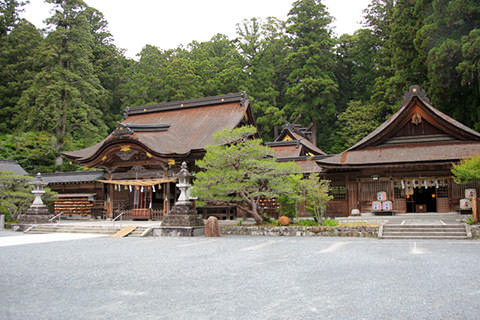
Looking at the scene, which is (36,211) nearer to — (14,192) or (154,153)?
(14,192)

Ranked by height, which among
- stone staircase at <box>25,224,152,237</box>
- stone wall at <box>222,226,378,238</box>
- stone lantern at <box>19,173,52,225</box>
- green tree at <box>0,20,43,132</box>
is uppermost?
green tree at <box>0,20,43,132</box>

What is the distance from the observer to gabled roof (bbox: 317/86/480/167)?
1523cm

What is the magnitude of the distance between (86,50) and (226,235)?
23468mm

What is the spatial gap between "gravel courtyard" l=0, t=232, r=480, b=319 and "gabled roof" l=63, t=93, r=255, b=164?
8641 millimetres

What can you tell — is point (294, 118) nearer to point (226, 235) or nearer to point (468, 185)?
point (468, 185)

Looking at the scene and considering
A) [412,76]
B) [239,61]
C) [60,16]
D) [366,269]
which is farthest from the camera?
[239,61]

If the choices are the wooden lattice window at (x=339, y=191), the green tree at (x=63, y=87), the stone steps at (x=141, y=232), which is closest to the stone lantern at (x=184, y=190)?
the stone steps at (x=141, y=232)

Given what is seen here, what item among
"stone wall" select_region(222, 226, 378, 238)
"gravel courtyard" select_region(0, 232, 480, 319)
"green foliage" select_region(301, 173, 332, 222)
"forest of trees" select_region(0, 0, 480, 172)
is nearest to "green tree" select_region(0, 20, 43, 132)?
"forest of trees" select_region(0, 0, 480, 172)

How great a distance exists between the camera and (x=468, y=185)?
15.1 m

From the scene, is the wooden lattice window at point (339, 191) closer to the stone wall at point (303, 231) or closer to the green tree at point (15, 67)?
the stone wall at point (303, 231)

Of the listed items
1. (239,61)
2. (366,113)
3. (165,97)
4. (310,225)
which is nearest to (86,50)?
(165,97)

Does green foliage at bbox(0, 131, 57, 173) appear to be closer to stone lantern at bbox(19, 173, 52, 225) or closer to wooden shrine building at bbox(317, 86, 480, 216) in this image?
stone lantern at bbox(19, 173, 52, 225)

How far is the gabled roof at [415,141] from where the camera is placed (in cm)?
1523

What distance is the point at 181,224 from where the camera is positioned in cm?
1309
